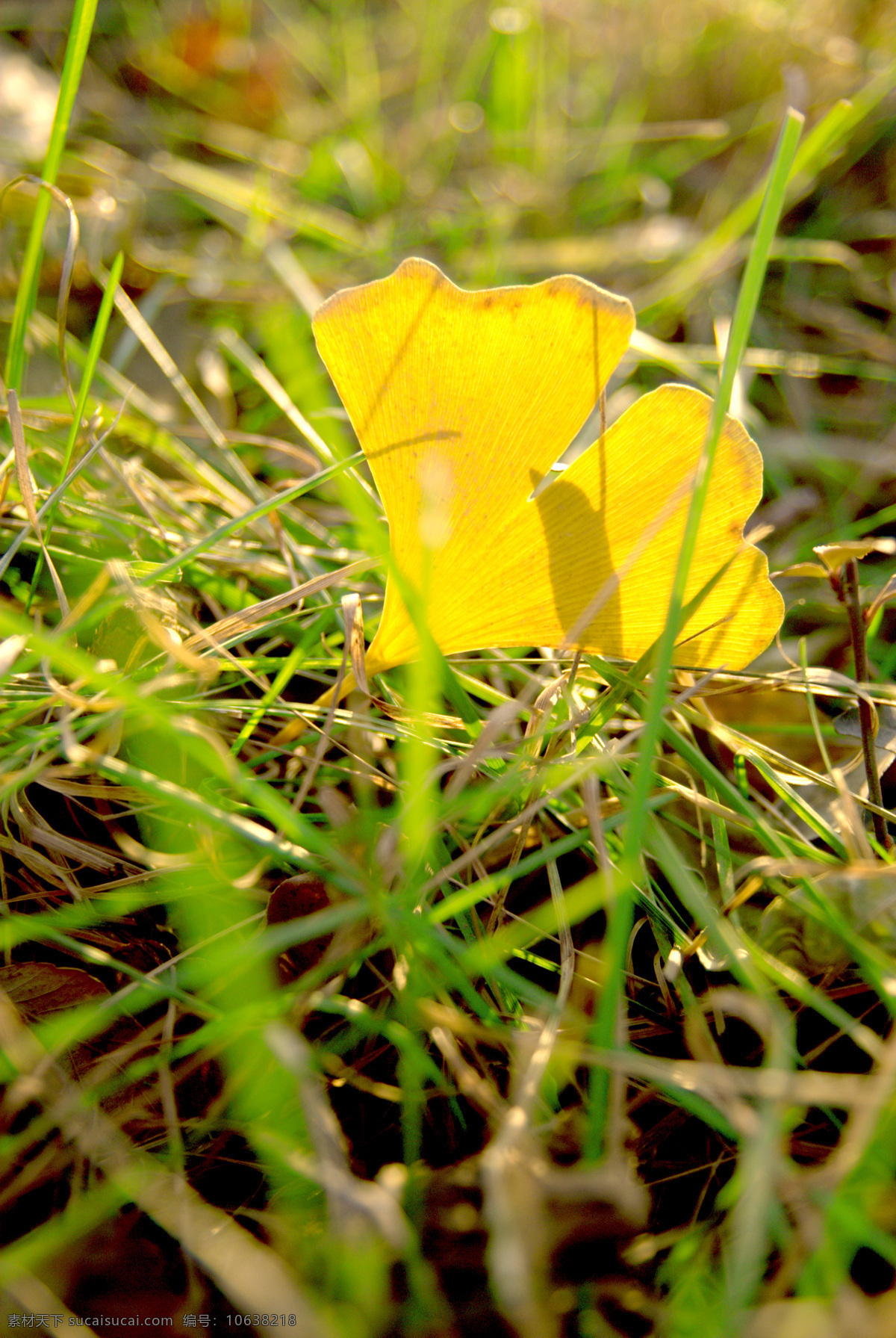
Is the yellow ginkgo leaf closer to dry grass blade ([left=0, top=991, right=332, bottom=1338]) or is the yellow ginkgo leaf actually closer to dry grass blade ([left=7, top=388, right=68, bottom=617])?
dry grass blade ([left=7, top=388, right=68, bottom=617])

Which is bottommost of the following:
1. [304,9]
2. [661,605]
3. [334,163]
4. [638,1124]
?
[638,1124]

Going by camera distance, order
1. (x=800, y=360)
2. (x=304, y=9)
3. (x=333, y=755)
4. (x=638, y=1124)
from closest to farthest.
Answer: (x=638, y=1124)
(x=333, y=755)
(x=800, y=360)
(x=304, y=9)

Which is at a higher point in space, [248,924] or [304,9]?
[304,9]

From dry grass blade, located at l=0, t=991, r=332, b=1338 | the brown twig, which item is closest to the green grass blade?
dry grass blade, located at l=0, t=991, r=332, b=1338

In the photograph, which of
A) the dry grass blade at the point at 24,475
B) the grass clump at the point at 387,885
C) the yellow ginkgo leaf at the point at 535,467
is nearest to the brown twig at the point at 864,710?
the grass clump at the point at 387,885

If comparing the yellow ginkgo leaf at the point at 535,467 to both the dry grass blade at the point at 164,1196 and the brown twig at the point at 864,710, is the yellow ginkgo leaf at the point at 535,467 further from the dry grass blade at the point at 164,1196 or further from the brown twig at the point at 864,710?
the dry grass blade at the point at 164,1196

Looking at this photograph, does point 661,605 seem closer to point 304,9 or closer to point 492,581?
point 492,581

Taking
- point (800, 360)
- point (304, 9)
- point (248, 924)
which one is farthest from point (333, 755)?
point (304, 9)
